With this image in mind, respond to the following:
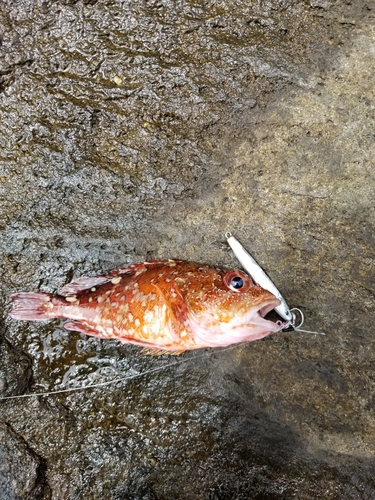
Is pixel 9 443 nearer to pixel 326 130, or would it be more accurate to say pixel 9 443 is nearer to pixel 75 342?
pixel 75 342

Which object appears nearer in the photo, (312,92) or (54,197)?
(312,92)

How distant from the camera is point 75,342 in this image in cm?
316

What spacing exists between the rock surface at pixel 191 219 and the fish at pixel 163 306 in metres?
0.20

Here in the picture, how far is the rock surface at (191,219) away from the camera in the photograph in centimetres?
286

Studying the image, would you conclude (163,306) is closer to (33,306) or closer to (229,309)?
(229,309)

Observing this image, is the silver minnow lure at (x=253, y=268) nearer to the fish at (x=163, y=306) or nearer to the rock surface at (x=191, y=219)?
the rock surface at (x=191, y=219)

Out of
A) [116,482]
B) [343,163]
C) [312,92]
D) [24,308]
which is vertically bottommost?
[116,482]

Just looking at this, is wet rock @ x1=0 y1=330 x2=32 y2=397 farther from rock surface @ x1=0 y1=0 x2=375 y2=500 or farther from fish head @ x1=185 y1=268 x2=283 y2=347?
fish head @ x1=185 y1=268 x2=283 y2=347

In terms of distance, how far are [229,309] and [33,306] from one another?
1475mm

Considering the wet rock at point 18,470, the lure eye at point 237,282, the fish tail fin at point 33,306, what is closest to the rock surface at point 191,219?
the wet rock at point 18,470

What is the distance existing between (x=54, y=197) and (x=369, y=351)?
2579 mm

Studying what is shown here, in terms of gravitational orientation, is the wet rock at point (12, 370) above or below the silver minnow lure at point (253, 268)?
below

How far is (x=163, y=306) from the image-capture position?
2.67 m

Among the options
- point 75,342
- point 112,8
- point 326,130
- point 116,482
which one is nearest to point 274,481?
point 116,482
